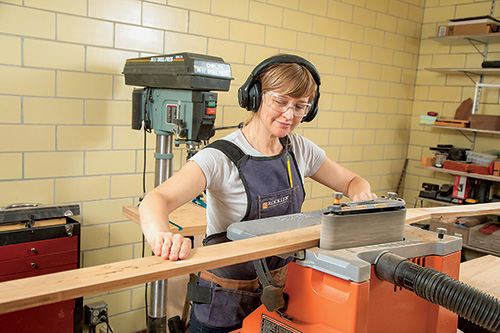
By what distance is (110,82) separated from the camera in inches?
114

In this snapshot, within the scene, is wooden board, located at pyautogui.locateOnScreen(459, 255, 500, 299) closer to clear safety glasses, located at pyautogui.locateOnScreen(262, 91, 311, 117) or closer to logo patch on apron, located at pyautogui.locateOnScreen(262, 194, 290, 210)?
logo patch on apron, located at pyautogui.locateOnScreen(262, 194, 290, 210)

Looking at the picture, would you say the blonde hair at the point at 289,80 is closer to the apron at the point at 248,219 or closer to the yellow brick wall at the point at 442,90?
the apron at the point at 248,219

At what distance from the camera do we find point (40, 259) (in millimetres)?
2350

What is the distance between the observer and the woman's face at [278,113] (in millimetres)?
1604

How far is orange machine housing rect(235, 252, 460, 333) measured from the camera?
0.97 m

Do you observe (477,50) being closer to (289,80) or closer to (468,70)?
(468,70)

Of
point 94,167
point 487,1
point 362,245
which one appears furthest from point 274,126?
point 487,1

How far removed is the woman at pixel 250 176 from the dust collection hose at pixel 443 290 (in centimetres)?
56

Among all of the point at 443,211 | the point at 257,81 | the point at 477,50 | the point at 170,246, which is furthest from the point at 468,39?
the point at 170,246

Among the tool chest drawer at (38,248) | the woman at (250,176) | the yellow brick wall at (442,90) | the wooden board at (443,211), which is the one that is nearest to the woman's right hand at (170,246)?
the woman at (250,176)

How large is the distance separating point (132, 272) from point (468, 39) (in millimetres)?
4593

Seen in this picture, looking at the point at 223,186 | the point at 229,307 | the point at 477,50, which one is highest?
the point at 477,50

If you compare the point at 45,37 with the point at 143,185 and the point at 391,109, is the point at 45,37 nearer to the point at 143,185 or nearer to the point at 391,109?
the point at 143,185

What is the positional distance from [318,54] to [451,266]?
3160 millimetres
